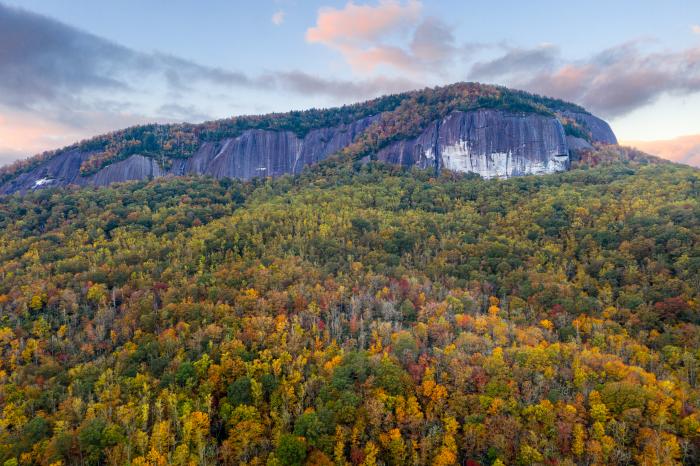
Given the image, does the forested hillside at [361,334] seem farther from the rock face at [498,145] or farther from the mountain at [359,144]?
the mountain at [359,144]

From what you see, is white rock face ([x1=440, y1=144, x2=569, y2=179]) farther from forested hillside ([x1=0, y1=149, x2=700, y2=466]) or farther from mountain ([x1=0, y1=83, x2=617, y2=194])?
forested hillside ([x1=0, y1=149, x2=700, y2=466])

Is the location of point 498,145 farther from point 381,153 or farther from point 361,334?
point 361,334

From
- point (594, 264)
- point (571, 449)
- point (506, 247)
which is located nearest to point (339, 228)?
point (506, 247)

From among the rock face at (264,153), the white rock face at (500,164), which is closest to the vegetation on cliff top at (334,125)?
the rock face at (264,153)

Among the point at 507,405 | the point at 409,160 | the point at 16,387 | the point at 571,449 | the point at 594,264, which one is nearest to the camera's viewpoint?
the point at 571,449

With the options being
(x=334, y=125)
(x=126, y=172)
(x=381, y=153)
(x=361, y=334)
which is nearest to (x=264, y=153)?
(x=334, y=125)

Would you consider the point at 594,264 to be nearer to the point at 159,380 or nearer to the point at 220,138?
the point at 159,380

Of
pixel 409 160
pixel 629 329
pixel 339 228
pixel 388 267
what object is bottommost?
pixel 629 329
